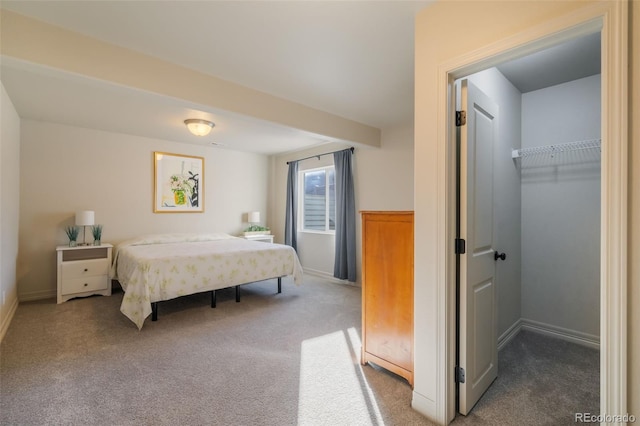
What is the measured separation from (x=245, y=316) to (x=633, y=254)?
3193 mm

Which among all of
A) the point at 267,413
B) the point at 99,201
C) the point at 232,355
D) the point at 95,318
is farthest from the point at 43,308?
the point at 267,413

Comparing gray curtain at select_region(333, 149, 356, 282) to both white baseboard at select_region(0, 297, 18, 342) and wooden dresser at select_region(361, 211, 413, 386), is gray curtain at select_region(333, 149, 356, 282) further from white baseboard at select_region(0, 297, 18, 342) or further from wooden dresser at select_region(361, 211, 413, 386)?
white baseboard at select_region(0, 297, 18, 342)

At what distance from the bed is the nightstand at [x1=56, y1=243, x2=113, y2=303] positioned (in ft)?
0.53

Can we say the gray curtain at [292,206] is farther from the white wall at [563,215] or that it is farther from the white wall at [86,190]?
the white wall at [563,215]

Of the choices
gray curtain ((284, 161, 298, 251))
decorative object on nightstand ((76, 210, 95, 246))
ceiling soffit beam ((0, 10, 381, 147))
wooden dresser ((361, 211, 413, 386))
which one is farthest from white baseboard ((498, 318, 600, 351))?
decorative object on nightstand ((76, 210, 95, 246))

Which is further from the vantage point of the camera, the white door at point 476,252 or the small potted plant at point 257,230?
the small potted plant at point 257,230

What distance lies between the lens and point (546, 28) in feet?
4.18

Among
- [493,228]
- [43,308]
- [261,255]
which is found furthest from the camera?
[261,255]

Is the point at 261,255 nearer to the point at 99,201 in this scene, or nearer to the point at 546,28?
the point at 99,201

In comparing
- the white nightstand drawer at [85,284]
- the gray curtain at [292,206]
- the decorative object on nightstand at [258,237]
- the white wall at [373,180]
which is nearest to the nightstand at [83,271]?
the white nightstand drawer at [85,284]

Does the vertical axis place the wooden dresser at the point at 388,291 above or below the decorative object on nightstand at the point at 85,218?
below

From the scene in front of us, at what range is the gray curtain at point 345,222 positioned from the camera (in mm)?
4746

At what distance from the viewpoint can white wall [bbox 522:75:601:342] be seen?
8.47ft

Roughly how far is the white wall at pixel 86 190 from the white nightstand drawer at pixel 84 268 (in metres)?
0.52
